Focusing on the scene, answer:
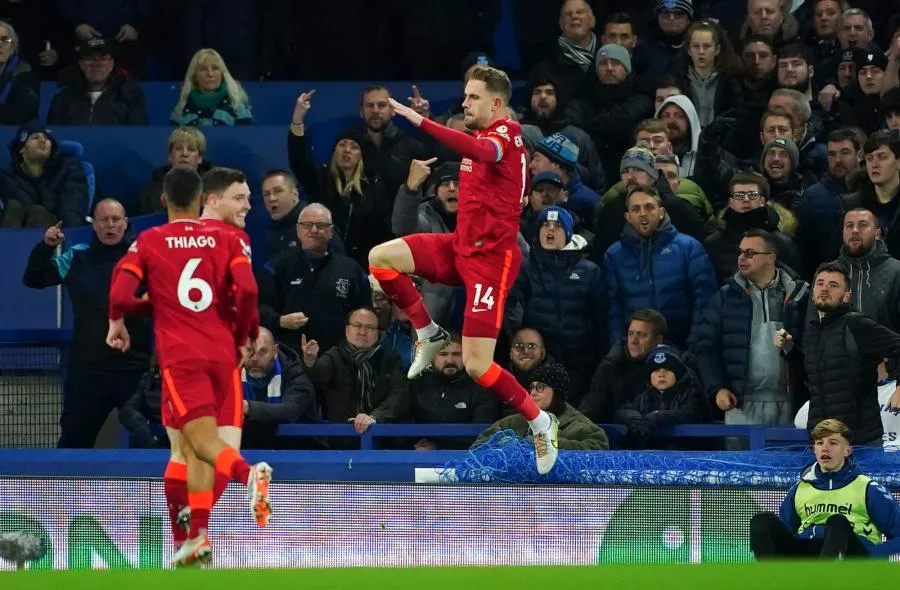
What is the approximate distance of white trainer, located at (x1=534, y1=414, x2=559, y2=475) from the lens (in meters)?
10.2

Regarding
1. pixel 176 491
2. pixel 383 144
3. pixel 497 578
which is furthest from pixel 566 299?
pixel 497 578

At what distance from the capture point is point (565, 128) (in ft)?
42.3

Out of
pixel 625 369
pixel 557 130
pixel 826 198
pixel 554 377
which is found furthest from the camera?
pixel 557 130

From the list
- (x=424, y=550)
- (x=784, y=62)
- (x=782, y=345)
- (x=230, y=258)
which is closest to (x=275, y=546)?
(x=424, y=550)

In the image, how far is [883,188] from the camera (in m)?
11.7

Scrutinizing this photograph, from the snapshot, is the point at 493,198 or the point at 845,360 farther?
the point at 845,360

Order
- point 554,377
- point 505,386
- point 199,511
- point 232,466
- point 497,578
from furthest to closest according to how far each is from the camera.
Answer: point 554,377 → point 505,386 → point 199,511 → point 232,466 → point 497,578

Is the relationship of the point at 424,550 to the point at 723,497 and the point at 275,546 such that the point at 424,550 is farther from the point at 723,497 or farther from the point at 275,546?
the point at 723,497

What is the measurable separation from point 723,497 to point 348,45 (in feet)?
22.0

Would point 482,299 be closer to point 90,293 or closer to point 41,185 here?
point 90,293

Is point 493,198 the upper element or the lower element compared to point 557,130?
lower

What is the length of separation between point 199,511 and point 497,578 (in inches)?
97.1

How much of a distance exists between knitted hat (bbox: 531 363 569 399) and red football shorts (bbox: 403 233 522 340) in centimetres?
113

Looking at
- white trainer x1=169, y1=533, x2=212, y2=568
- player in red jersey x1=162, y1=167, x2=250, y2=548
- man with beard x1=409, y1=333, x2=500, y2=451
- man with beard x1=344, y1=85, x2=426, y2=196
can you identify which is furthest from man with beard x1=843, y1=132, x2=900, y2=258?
white trainer x1=169, y1=533, x2=212, y2=568
